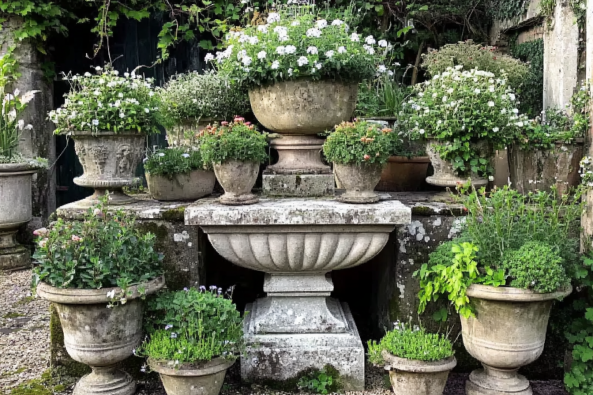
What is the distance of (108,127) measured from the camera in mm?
3328

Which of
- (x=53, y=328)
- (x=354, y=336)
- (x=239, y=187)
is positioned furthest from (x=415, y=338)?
(x=53, y=328)

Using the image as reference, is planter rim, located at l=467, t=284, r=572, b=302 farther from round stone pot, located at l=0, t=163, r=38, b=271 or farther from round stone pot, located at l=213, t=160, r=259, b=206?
round stone pot, located at l=0, t=163, r=38, b=271

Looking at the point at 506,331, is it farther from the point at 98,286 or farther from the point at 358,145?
the point at 98,286

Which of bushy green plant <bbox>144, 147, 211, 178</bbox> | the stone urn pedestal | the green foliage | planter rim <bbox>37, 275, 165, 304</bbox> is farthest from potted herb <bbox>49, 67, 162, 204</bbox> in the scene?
planter rim <bbox>37, 275, 165, 304</bbox>

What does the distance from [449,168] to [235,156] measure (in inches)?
52.6

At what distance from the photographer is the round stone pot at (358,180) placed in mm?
3004

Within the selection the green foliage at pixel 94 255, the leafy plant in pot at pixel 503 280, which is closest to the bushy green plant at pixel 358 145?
the leafy plant in pot at pixel 503 280

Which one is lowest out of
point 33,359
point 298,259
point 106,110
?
point 33,359

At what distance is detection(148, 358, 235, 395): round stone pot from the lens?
A: 269 centimetres

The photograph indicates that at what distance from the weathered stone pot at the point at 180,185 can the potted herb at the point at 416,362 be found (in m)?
1.51

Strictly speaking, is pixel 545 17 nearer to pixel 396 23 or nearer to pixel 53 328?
pixel 396 23

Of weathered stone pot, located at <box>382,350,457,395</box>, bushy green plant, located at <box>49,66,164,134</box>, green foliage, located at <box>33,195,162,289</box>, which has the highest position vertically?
bushy green plant, located at <box>49,66,164,134</box>

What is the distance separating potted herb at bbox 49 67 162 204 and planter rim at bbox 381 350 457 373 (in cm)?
187

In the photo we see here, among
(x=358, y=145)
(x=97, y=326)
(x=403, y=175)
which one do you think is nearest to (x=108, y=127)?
(x=97, y=326)
